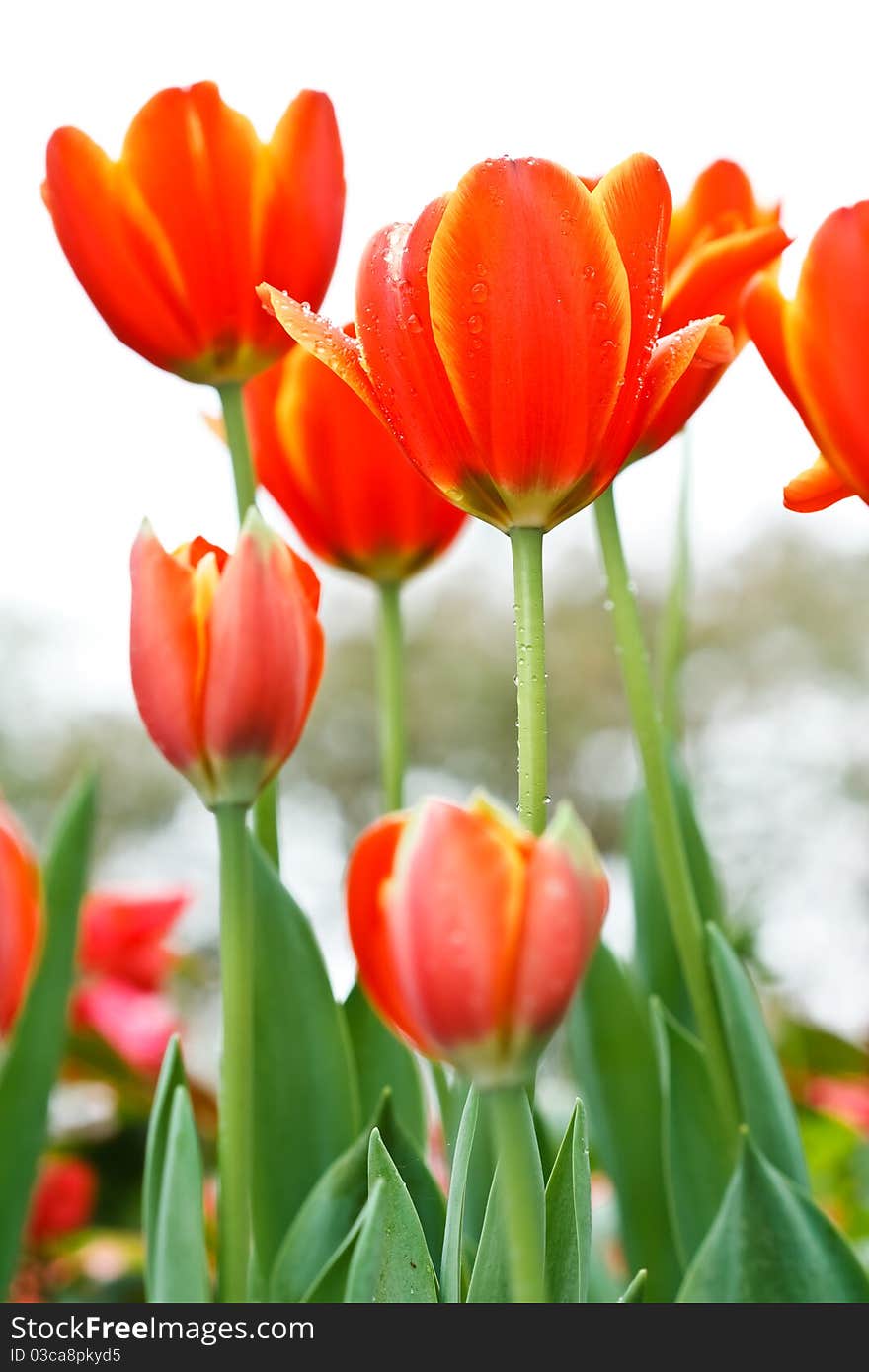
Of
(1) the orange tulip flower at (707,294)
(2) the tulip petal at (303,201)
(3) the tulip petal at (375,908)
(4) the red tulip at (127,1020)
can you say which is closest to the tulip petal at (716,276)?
(1) the orange tulip flower at (707,294)

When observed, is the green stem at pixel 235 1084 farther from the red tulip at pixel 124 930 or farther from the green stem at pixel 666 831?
the red tulip at pixel 124 930

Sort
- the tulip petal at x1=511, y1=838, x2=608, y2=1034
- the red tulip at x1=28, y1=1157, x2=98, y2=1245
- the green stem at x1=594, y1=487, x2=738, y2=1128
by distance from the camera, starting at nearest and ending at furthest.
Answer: the tulip petal at x1=511, y1=838, x2=608, y2=1034 → the green stem at x1=594, y1=487, x2=738, y2=1128 → the red tulip at x1=28, y1=1157, x2=98, y2=1245

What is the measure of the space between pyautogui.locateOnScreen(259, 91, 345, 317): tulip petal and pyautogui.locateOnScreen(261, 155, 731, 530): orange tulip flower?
0.37 feet

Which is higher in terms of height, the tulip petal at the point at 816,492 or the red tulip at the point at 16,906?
the tulip petal at the point at 816,492

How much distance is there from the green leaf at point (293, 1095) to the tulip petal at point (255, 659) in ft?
0.39

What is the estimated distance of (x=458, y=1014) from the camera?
0.19 meters

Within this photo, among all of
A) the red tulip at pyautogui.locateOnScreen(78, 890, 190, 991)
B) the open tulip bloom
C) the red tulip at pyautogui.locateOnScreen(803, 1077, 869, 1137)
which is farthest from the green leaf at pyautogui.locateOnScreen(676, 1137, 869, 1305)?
the red tulip at pyautogui.locateOnScreen(78, 890, 190, 991)

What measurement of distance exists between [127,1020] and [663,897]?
0.33m

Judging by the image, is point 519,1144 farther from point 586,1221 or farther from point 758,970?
point 758,970

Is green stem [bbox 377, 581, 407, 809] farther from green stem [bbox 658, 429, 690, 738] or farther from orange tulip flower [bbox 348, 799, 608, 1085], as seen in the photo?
orange tulip flower [bbox 348, 799, 608, 1085]

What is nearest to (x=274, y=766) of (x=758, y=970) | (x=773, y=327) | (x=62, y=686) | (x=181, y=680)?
(x=181, y=680)

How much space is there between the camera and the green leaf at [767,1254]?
292 mm

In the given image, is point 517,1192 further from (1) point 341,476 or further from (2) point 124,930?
(2) point 124,930

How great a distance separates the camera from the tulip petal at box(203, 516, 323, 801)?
0.28m
